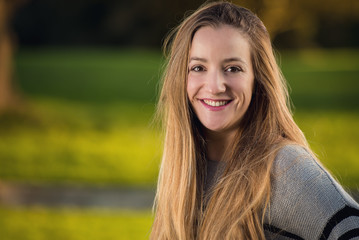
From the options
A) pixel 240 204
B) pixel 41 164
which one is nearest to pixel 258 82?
pixel 240 204

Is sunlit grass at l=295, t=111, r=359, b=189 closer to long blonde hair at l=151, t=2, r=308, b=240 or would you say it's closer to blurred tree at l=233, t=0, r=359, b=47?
blurred tree at l=233, t=0, r=359, b=47

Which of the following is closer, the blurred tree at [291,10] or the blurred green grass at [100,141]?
the blurred green grass at [100,141]

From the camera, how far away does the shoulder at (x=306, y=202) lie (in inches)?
77.2

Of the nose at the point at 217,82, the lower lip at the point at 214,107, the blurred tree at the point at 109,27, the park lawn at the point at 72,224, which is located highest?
the blurred tree at the point at 109,27

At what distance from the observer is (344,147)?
1096 cm

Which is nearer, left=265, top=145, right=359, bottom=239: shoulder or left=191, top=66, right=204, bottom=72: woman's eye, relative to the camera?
left=265, top=145, right=359, bottom=239: shoulder

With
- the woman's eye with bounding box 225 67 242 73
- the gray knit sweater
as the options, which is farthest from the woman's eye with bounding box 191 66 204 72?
the gray knit sweater

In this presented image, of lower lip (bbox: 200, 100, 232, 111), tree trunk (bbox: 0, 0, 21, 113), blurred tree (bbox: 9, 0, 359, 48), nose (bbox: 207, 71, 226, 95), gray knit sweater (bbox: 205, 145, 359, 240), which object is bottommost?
gray knit sweater (bbox: 205, 145, 359, 240)

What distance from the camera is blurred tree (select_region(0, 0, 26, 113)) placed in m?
15.2

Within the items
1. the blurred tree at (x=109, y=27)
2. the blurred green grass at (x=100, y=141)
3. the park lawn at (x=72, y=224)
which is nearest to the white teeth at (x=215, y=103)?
the blurred green grass at (x=100, y=141)

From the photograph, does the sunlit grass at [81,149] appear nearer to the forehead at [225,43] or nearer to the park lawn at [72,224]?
the park lawn at [72,224]

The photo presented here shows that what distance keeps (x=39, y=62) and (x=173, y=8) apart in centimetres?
1620

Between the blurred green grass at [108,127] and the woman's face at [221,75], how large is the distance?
516 mm

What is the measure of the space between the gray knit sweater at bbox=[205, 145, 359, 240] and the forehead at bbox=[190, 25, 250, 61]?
17.4 inches
